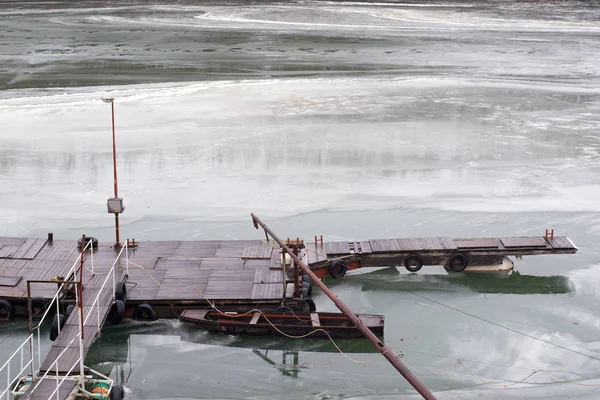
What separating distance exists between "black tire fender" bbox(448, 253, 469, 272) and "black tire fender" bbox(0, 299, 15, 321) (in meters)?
11.8

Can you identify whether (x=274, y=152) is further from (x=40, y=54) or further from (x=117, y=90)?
(x=40, y=54)

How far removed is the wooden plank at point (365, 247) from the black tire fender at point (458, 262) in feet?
7.53

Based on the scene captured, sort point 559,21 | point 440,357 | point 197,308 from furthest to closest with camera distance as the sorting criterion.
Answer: point 559,21 < point 197,308 < point 440,357

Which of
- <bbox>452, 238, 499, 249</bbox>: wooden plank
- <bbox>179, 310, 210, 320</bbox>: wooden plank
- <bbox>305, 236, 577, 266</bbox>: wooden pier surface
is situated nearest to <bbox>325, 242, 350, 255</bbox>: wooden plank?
<bbox>305, 236, 577, 266</bbox>: wooden pier surface

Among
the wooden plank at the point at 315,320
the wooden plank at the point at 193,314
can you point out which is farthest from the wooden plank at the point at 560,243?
the wooden plank at the point at 193,314

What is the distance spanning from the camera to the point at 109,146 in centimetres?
3303

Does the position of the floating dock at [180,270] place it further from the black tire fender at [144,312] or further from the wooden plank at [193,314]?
the wooden plank at [193,314]

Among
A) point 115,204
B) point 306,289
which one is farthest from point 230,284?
point 115,204

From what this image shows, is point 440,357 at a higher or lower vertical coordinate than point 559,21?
lower

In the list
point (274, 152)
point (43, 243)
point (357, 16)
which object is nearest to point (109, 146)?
point (274, 152)

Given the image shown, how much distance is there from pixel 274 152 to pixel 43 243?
1202cm

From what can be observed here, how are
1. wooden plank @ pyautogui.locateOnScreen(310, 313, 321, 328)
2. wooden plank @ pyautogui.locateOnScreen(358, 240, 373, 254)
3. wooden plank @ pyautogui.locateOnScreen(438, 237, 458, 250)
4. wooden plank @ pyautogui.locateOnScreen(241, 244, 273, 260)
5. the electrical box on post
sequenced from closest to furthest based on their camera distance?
wooden plank @ pyautogui.locateOnScreen(310, 313, 321, 328), the electrical box on post, wooden plank @ pyautogui.locateOnScreen(241, 244, 273, 260), wooden plank @ pyautogui.locateOnScreen(358, 240, 373, 254), wooden plank @ pyautogui.locateOnScreen(438, 237, 458, 250)

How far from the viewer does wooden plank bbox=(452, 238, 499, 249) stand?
22984 millimetres

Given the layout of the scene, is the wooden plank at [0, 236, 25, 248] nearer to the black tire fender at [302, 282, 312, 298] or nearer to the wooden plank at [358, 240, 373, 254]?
the black tire fender at [302, 282, 312, 298]
